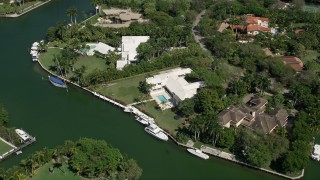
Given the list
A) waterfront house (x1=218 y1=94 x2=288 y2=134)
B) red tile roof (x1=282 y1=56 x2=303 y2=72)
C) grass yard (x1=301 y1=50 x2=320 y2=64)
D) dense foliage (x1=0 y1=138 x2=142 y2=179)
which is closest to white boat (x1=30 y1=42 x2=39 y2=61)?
dense foliage (x1=0 y1=138 x2=142 y2=179)

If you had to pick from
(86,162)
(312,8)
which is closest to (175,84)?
(86,162)

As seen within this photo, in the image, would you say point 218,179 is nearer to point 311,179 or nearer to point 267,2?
point 311,179

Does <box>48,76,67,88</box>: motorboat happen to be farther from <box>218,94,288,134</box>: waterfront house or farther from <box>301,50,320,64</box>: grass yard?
<box>301,50,320,64</box>: grass yard

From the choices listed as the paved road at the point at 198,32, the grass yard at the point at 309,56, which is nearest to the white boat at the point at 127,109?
the paved road at the point at 198,32

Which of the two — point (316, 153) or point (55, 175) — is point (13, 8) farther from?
point (316, 153)

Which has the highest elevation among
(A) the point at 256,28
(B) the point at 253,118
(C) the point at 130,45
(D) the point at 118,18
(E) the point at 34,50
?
(A) the point at 256,28

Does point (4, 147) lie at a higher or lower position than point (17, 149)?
higher

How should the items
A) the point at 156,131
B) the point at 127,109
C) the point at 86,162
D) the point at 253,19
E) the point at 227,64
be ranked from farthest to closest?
the point at 253,19
the point at 227,64
the point at 127,109
the point at 156,131
the point at 86,162
